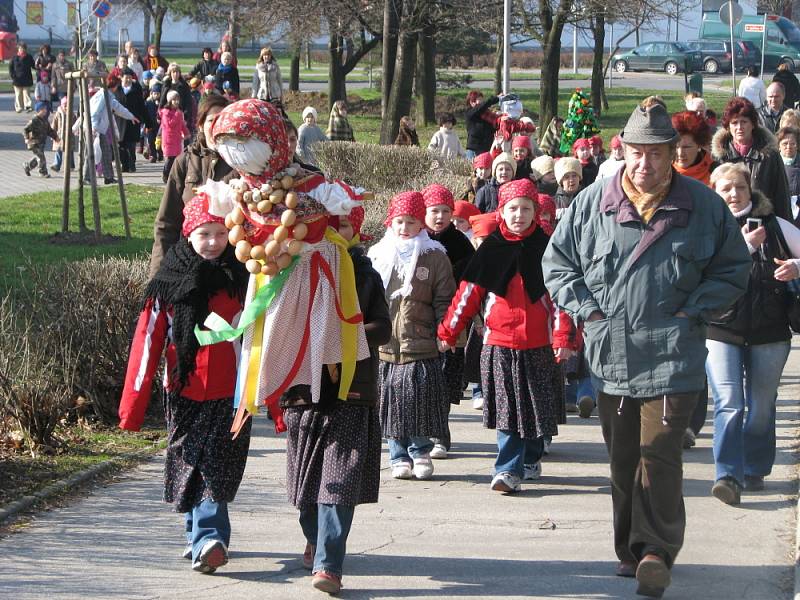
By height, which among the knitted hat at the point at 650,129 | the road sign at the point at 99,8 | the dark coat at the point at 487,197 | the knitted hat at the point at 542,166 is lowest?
the dark coat at the point at 487,197

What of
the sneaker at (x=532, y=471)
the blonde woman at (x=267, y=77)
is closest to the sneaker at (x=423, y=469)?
the sneaker at (x=532, y=471)

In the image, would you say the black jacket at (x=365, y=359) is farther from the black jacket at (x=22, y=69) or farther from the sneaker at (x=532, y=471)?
the black jacket at (x=22, y=69)

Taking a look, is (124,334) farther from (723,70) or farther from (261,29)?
(723,70)

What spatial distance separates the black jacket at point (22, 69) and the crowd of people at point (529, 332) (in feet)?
90.6

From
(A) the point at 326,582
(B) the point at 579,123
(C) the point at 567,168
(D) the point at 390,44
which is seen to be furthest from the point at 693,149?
(D) the point at 390,44

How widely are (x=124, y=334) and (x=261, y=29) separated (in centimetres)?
2600

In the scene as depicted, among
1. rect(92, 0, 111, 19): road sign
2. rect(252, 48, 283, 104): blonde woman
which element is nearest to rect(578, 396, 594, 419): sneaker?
rect(92, 0, 111, 19): road sign

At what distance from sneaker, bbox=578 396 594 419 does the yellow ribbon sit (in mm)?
4161

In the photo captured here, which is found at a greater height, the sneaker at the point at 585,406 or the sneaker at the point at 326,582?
the sneaker at the point at 326,582

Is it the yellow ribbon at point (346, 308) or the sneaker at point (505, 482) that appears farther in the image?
the sneaker at point (505, 482)

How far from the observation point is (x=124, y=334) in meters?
8.54

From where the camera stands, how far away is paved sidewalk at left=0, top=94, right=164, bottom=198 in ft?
70.5

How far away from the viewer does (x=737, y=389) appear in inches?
275

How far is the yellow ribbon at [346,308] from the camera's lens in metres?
5.39
